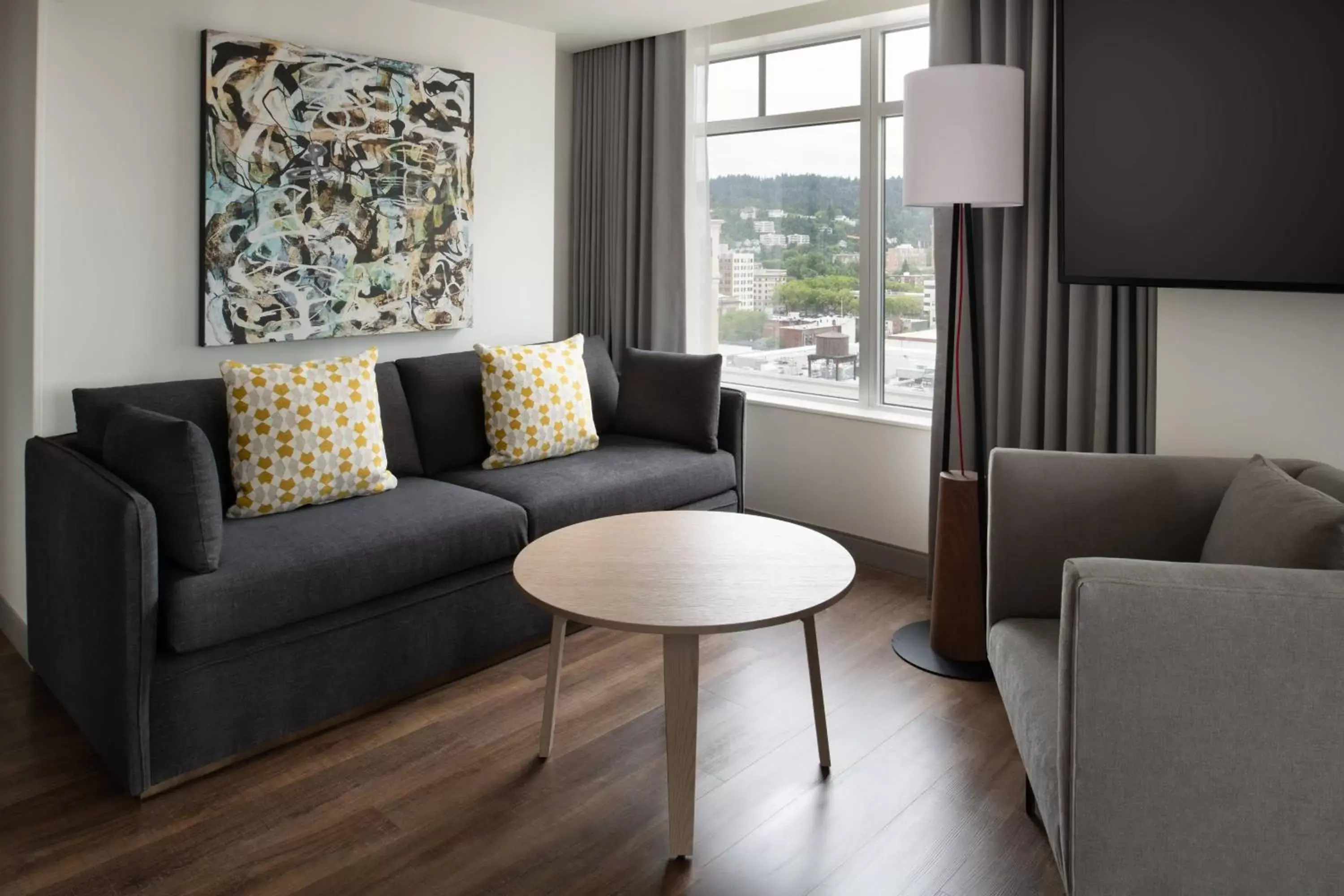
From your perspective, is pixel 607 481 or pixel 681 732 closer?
pixel 681 732

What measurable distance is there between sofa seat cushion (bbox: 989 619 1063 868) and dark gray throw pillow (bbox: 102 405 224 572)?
1.82m

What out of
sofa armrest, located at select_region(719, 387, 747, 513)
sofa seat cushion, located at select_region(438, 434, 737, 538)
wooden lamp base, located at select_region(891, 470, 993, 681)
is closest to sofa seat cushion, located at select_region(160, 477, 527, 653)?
sofa seat cushion, located at select_region(438, 434, 737, 538)

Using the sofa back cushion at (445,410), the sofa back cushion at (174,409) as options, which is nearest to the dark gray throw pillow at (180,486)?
the sofa back cushion at (174,409)

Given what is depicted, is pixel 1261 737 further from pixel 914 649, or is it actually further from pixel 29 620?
pixel 29 620

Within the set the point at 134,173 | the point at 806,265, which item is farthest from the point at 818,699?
the point at 134,173

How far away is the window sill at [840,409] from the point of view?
3961 millimetres

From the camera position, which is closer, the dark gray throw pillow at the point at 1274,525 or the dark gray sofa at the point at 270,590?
the dark gray throw pillow at the point at 1274,525

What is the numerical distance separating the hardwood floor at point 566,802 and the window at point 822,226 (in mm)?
1660

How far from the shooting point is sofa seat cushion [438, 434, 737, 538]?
3270 millimetres

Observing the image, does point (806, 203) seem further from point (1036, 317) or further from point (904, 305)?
point (1036, 317)

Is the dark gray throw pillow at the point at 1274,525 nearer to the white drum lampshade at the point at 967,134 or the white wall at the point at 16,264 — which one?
the white drum lampshade at the point at 967,134

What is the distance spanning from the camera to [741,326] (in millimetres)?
4770

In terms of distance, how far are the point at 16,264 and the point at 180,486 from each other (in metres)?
1.19

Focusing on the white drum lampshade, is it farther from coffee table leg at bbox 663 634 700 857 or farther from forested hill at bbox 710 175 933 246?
coffee table leg at bbox 663 634 700 857
